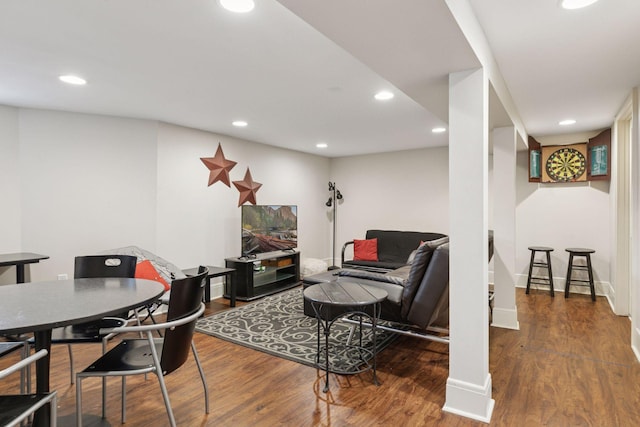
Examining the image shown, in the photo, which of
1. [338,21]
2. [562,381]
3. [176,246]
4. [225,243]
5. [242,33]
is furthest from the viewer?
[225,243]

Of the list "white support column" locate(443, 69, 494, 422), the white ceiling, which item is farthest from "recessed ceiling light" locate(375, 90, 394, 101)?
Answer: "white support column" locate(443, 69, 494, 422)

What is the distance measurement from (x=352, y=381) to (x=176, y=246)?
297cm

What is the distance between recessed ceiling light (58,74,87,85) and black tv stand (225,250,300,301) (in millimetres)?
2627

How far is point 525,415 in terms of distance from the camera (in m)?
2.12

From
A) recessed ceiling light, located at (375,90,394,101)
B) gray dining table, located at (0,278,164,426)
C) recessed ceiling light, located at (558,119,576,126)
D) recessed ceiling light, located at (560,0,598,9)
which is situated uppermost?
recessed ceiling light, located at (558,119,576,126)

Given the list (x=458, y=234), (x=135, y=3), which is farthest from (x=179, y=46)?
(x=458, y=234)

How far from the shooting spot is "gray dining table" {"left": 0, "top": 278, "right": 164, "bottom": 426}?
1.29 meters

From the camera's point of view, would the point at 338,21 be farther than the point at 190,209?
No

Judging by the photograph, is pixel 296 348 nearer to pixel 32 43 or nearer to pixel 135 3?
pixel 135 3

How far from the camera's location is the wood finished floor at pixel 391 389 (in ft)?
6.87

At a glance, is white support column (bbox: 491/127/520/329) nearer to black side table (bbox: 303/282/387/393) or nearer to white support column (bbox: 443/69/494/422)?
black side table (bbox: 303/282/387/393)

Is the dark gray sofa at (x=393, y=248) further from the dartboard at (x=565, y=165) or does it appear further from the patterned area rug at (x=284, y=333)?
the dartboard at (x=565, y=165)

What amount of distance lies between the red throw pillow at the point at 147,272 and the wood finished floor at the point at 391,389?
2.39 feet

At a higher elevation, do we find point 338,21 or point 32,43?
point 32,43
